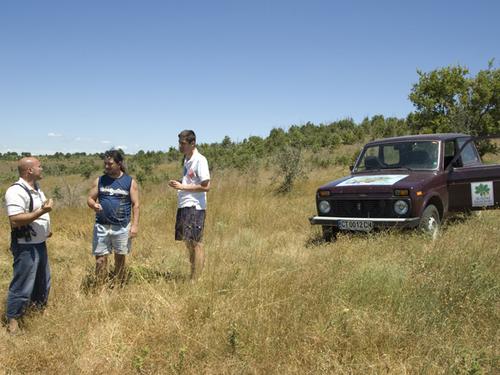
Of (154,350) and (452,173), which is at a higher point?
(452,173)

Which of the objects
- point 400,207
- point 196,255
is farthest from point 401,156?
point 196,255

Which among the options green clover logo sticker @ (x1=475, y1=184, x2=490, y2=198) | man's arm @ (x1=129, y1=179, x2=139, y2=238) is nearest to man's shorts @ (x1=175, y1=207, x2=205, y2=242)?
man's arm @ (x1=129, y1=179, x2=139, y2=238)

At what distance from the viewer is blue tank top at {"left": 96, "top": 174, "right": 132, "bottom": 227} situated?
15.5ft

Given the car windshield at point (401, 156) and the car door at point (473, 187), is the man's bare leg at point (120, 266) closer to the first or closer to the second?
the car windshield at point (401, 156)

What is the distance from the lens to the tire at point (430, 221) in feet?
20.1

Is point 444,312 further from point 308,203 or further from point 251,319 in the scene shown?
point 308,203

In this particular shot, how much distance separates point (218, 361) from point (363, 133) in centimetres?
3009

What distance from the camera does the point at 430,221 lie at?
21.0 ft

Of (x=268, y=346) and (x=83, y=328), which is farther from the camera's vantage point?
(x=83, y=328)

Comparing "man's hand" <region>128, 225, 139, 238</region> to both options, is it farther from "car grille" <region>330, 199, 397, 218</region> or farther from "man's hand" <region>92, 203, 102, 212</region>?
"car grille" <region>330, 199, 397, 218</region>

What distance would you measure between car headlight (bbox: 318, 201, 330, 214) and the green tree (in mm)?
11668

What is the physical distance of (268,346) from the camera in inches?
127

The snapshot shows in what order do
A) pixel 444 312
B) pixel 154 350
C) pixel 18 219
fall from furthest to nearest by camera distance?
pixel 18 219 → pixel 444 312 → pixel 154 350

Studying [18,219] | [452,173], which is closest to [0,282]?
[18,219]
